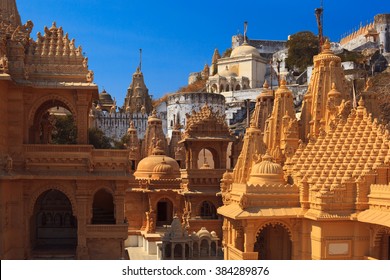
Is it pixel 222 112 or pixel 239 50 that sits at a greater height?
pixel 239 50

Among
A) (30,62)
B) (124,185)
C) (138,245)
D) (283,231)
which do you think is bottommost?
(138,245)

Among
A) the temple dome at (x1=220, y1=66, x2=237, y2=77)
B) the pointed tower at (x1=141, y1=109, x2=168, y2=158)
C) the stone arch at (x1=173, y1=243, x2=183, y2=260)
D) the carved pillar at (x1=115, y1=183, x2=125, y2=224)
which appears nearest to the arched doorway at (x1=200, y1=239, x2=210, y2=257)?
the stone arch at (x1=173, y1=243, x2=183, y2=260)

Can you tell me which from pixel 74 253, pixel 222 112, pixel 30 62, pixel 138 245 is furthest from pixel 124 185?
pixel 222 112

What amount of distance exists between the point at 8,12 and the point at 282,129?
11.3m

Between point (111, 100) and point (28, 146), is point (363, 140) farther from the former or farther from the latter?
point (111, 100)

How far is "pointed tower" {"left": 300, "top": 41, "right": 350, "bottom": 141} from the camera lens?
21641 mm

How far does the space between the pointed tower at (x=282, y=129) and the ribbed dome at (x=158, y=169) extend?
34.2 ft

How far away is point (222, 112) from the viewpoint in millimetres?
62844

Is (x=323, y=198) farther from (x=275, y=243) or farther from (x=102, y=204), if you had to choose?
(x=102, y=204)

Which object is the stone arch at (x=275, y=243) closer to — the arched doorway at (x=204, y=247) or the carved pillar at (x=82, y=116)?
the arched doorway at (x=204, y=247)

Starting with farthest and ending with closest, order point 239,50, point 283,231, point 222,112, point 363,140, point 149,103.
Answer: point 239,50 → point 149,103 → point 222,112 → point 283,231 → point 363,140

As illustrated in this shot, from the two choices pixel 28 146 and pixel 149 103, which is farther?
pixel 149 103
